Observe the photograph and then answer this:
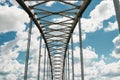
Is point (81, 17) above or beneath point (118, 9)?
above

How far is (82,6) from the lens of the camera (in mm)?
23984

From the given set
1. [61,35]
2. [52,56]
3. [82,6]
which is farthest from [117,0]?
[52,56]

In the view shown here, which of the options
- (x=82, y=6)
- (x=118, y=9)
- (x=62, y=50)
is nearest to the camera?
(x=118, y=9)

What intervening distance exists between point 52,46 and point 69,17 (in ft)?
62.9

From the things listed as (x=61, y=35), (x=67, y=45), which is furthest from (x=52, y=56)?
(x=61, y=35)

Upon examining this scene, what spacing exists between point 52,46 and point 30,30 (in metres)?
22.5

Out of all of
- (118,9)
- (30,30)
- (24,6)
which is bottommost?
(118,9)

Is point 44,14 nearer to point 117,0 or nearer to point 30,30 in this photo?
point 30,30

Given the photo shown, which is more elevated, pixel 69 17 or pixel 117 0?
pixel 69 17

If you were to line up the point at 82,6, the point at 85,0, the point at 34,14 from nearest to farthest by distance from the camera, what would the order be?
1. the point at 85,0
2. the point at 82,6
3. the point at 34,14

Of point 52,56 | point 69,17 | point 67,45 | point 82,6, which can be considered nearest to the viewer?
point 82,6

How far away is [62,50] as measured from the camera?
50.8 meters

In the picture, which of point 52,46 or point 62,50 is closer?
point 52,46

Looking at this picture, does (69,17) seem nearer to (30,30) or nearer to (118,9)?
(30,30)
